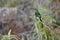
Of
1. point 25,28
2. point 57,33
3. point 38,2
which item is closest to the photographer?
point 57,33

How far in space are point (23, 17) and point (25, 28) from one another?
6.0 inches

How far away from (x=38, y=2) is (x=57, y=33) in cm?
33

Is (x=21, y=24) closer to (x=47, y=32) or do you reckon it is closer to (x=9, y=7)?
(x=9, y=7)

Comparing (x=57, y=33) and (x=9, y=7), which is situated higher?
(x=9, y=7)

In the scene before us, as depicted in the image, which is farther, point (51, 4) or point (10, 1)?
point (10, 1)

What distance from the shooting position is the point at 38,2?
120 cm

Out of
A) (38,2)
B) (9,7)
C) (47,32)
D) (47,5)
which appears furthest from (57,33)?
(9,7)

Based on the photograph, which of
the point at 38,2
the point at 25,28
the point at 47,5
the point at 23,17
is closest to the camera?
the point at 38,2

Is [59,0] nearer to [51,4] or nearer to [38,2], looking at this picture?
[51,4]

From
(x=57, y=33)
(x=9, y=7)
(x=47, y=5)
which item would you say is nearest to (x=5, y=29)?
(x=9, y=7)

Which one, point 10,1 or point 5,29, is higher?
point 10,1

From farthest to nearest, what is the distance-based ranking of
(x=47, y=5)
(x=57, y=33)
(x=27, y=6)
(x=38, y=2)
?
(x=27, y=6)
(x=47, y=5)
(x=38, y=2)
(x=57, y=33)

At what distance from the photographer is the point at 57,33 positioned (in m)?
0.94

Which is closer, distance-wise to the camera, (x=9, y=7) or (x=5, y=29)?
(x=5, y=29)
